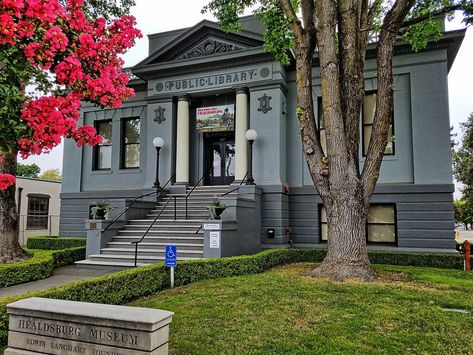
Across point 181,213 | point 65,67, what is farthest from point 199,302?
point 181,213

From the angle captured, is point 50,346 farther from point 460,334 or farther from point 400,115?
point 400,115

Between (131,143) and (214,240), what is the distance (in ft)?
28.1

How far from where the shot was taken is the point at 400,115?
12891mm

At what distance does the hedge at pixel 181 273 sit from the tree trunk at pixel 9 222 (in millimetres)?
4515

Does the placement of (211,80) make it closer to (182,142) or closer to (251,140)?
(182,142)

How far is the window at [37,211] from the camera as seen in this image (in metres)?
23.9

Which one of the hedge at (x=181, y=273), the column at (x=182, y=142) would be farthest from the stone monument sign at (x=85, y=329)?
the column at (x=182, y=142)

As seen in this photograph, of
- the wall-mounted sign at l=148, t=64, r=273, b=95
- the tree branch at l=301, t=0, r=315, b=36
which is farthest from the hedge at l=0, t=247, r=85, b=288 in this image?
the tree branch at l=301, t=0, r=315, b=36

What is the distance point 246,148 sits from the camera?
13.6 meters

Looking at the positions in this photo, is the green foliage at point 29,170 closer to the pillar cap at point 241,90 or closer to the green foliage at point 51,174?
the green foliage at point 51,174

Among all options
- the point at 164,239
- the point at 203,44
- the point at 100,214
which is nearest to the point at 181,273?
the point at 164,239

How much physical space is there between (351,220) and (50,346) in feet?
21.2

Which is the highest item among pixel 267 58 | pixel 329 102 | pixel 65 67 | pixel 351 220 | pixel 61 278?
pixel 267 58

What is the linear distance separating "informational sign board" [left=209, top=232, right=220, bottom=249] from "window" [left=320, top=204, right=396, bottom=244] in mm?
4658
